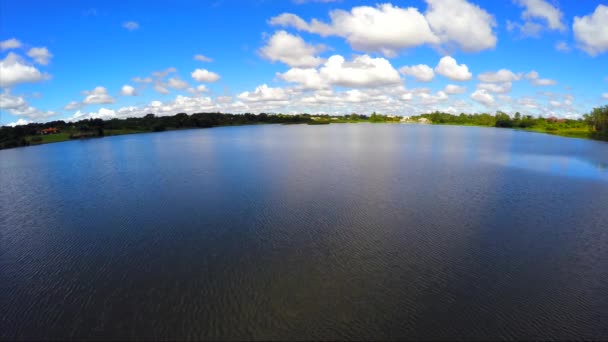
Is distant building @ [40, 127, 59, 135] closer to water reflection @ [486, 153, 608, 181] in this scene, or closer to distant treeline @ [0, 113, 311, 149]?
distant treeline @ [0, 113, 311, 149]

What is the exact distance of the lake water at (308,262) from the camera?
8.03 metres

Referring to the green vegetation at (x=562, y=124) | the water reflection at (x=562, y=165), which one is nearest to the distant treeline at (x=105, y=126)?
the water reflection at (x=562, y=165)

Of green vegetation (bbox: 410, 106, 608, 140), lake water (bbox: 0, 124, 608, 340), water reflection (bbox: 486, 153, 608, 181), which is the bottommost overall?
lake water (bbox: 0, 124, 608, 340)

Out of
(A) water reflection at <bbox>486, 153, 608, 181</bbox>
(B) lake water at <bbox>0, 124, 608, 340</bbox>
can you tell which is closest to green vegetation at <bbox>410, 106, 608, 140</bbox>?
(A) water reflection at <bbox>486, 153, 608, 181</bbox>

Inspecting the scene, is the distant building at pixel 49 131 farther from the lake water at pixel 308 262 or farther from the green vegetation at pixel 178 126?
the lake water at pixel 308 262

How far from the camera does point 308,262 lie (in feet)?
36.5

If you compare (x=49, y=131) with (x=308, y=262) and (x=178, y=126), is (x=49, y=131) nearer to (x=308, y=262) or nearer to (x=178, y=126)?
(x=178, y=126)

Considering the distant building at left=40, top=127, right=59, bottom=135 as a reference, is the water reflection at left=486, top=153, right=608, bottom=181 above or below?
below

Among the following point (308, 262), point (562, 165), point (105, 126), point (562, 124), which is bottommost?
point (308, 262)

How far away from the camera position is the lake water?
8031 millimetres

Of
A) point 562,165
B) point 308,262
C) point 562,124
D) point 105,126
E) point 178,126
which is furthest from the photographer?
point 178,126

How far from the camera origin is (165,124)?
5664 inches

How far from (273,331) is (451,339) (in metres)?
4.29

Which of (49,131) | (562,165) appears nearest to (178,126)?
(49,131)
